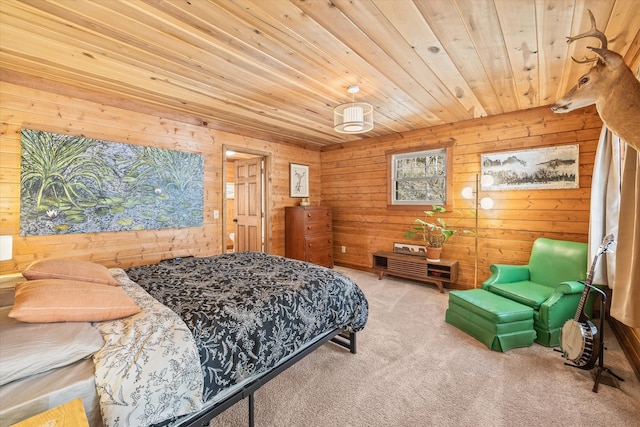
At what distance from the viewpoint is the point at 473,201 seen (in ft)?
13.0

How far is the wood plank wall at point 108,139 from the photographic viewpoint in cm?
252

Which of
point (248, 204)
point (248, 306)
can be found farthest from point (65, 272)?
point (248, 204)

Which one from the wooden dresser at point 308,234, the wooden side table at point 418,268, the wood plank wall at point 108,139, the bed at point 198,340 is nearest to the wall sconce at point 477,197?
the wooden side table at point 418,268

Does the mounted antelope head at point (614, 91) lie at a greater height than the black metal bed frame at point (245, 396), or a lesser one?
greater

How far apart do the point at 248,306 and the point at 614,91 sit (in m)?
2.46

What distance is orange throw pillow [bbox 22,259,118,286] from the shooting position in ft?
5.17

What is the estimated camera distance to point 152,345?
1.20 m

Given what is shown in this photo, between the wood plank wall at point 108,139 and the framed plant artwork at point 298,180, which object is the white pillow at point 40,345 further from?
the framed plant artwork at point 298,180

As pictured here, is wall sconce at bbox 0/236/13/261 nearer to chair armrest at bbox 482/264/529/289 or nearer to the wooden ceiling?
the wooden ceiling

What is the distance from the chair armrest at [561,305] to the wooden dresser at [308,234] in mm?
3236

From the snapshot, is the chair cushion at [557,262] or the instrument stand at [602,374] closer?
the instrument stand at [602,374]

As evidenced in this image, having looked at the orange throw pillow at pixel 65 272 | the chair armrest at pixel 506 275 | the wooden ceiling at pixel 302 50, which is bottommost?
the chair armrest at pixel 506 275

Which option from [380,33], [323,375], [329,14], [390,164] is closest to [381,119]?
[390,164]

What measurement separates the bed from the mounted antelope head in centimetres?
198
